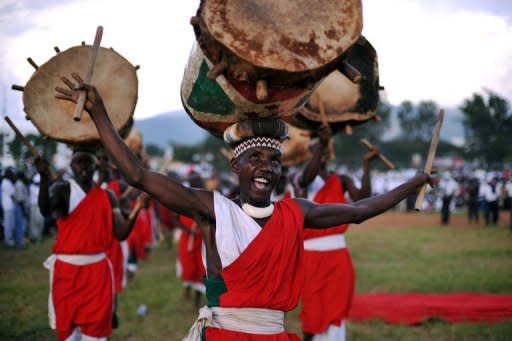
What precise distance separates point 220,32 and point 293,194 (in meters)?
4.49

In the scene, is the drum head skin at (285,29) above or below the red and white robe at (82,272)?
above

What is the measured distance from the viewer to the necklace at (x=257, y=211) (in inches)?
139

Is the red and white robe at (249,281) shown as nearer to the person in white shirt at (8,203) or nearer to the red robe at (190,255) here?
the red robe at (190,255)

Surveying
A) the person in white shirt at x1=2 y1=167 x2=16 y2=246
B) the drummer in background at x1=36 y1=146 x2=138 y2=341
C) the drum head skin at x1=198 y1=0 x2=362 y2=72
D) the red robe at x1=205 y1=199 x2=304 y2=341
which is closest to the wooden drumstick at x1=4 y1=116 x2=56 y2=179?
the drummer in background at x1=36 y1=146 x2=138 y2=341

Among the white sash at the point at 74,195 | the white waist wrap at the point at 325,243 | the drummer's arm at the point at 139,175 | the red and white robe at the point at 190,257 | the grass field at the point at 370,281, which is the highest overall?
the drummer's arm at the point at 139,175

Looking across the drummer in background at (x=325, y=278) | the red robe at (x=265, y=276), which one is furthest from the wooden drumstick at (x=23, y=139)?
the drummer in background at (x=325, y=278)

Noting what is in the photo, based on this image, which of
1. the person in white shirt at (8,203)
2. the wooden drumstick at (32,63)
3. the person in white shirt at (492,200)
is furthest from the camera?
the person in white shirt at (492,200)

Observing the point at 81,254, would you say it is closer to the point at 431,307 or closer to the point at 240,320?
the point at 240,320

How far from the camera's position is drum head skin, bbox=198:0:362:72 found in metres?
2.81

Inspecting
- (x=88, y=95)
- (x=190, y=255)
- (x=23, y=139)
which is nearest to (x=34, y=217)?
(x=190, y=255)

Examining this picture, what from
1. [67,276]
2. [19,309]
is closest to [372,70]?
[67,276]

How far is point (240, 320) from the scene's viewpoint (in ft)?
10.9

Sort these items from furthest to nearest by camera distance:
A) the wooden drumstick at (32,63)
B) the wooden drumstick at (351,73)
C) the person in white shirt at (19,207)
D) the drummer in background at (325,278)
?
1. the person in white shirt at (19,207)
2. the drummer in background at (325,278)
3. the wooden drumstick at (32,63)
4. the wooden drumstick at (351,73)

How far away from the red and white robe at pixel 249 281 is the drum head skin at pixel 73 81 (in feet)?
6.31
